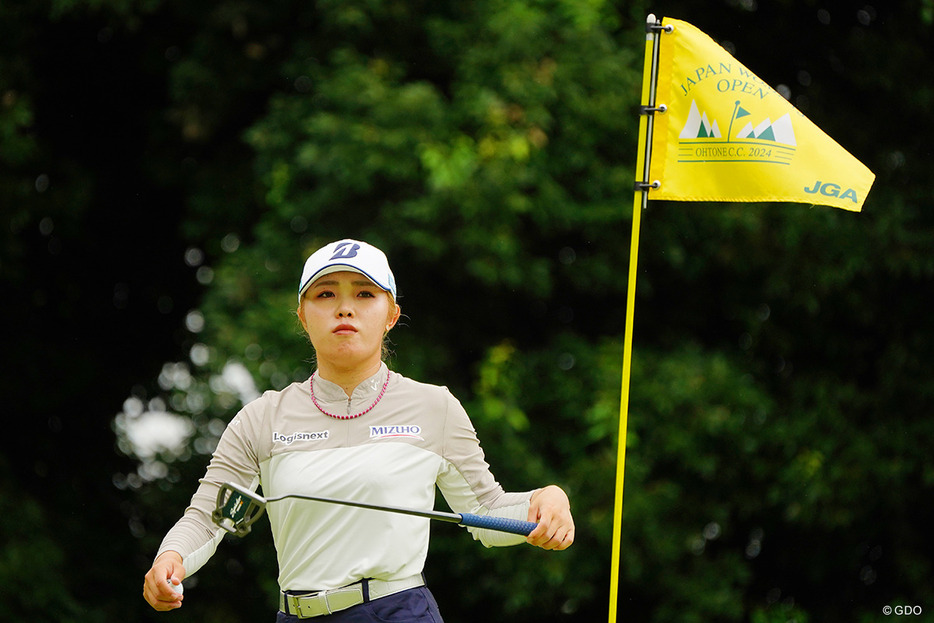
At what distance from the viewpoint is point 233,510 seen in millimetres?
2756

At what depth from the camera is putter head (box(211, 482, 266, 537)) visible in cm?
274

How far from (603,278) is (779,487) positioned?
1625 mm

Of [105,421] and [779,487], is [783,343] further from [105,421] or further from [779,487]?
[105,421]

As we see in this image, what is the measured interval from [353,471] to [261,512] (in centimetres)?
23

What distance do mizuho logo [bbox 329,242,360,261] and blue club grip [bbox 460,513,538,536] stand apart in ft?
2.10

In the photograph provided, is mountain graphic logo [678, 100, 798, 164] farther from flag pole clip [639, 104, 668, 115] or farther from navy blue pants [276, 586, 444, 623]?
navy blue pants [276, 586, 444, 623]

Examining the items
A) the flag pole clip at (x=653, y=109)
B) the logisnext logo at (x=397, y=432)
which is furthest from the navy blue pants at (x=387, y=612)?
the flag pole clip at (x=653, y=109)

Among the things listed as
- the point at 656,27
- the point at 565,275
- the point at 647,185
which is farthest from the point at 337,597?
the point at 565,275

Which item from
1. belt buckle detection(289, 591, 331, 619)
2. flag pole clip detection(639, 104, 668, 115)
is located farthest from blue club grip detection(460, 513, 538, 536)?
flag pole clip detection(639, 104, 668, 115)

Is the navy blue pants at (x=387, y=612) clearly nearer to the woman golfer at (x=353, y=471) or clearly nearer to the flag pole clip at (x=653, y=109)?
the woman golfer at (x=353, y=471)

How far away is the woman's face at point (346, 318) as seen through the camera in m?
2.89

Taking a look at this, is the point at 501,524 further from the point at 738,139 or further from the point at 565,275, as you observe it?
the point at 565,275

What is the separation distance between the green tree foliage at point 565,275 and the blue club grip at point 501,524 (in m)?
4.00

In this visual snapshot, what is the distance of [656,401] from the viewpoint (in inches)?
280
